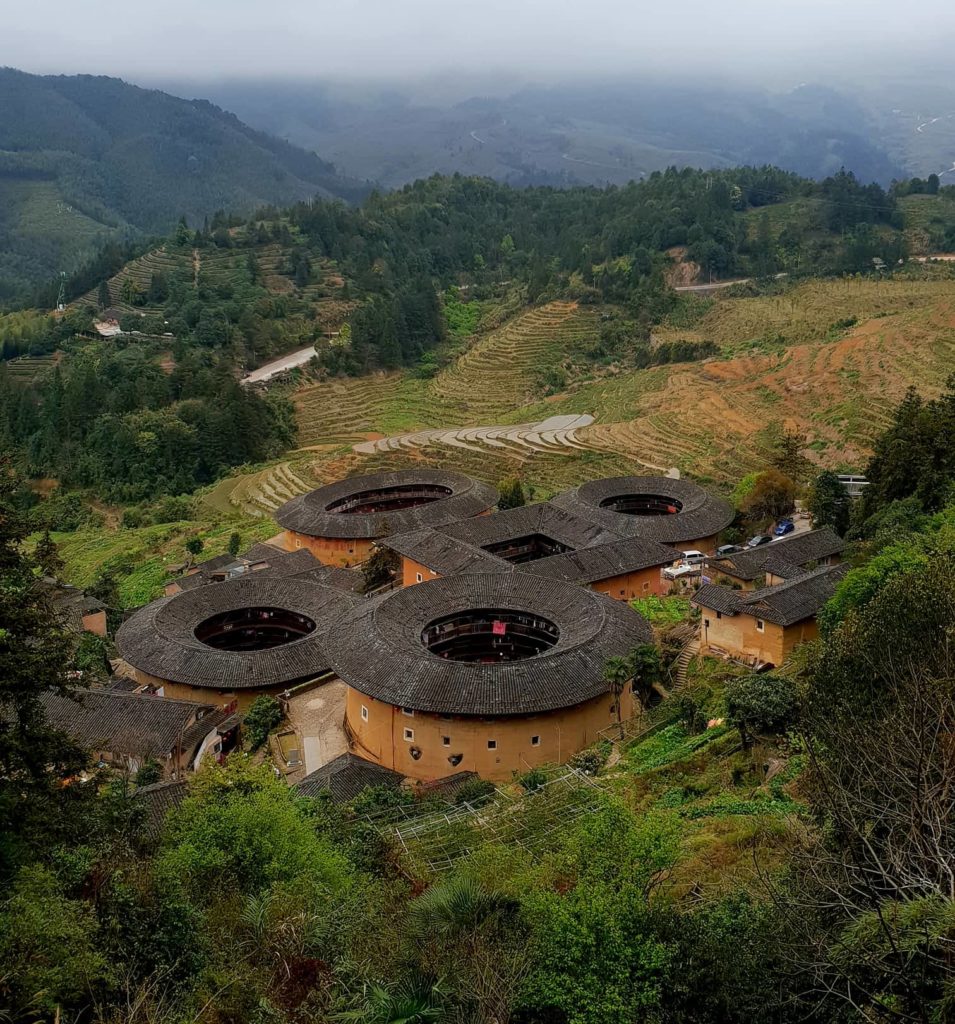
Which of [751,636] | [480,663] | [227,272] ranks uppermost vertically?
[751,636]

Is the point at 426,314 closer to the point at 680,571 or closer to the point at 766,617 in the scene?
the point at 680,571

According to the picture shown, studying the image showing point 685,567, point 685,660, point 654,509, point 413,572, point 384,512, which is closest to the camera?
point 685,660

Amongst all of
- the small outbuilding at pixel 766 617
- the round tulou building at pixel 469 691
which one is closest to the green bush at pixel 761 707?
the round tulou building at pixel 469 691

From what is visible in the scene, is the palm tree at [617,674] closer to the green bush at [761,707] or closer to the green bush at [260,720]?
the green bush at [761,707]

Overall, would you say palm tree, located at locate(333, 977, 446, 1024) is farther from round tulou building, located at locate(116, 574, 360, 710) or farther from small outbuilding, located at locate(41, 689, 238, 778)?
round tulou building, located at locate(116, 574, 360, 710)

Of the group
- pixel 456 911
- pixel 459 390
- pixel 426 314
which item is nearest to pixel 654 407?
pixel 459 390

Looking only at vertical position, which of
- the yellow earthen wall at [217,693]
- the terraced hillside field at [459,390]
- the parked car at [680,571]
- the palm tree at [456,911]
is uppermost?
the palm tree at [456,911]
